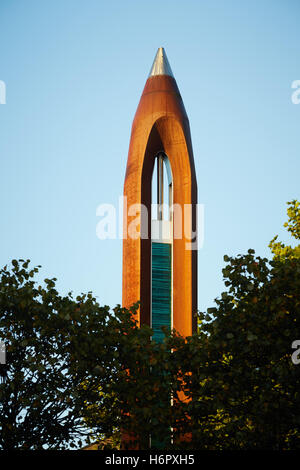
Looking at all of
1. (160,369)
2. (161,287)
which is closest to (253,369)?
(160,369)

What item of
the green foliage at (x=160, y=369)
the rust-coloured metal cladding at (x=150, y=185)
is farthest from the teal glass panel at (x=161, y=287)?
the green foliage at (x=160, y=369)

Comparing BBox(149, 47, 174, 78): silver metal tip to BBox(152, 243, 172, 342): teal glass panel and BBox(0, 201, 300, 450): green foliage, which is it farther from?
BBox(0, 201, 300, 450): green foliage

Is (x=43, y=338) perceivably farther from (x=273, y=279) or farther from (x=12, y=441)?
(x=273, y=279)

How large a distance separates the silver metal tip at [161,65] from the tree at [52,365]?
15115mm

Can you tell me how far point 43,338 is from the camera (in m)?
19.2

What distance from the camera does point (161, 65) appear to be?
31172 millimetres

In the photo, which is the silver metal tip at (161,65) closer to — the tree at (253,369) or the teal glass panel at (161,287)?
the teal glass panel at (161,287)

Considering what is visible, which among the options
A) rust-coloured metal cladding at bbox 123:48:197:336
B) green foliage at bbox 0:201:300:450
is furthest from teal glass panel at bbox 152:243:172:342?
green foliage at bbox 0:201:300:450

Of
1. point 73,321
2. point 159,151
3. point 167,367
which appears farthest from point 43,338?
point 159,151

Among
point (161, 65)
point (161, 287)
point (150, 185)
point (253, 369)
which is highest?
point (161, 65)

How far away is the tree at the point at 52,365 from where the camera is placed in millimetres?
18016

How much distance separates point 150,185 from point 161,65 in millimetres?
6671

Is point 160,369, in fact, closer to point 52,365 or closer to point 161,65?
point 52,365
